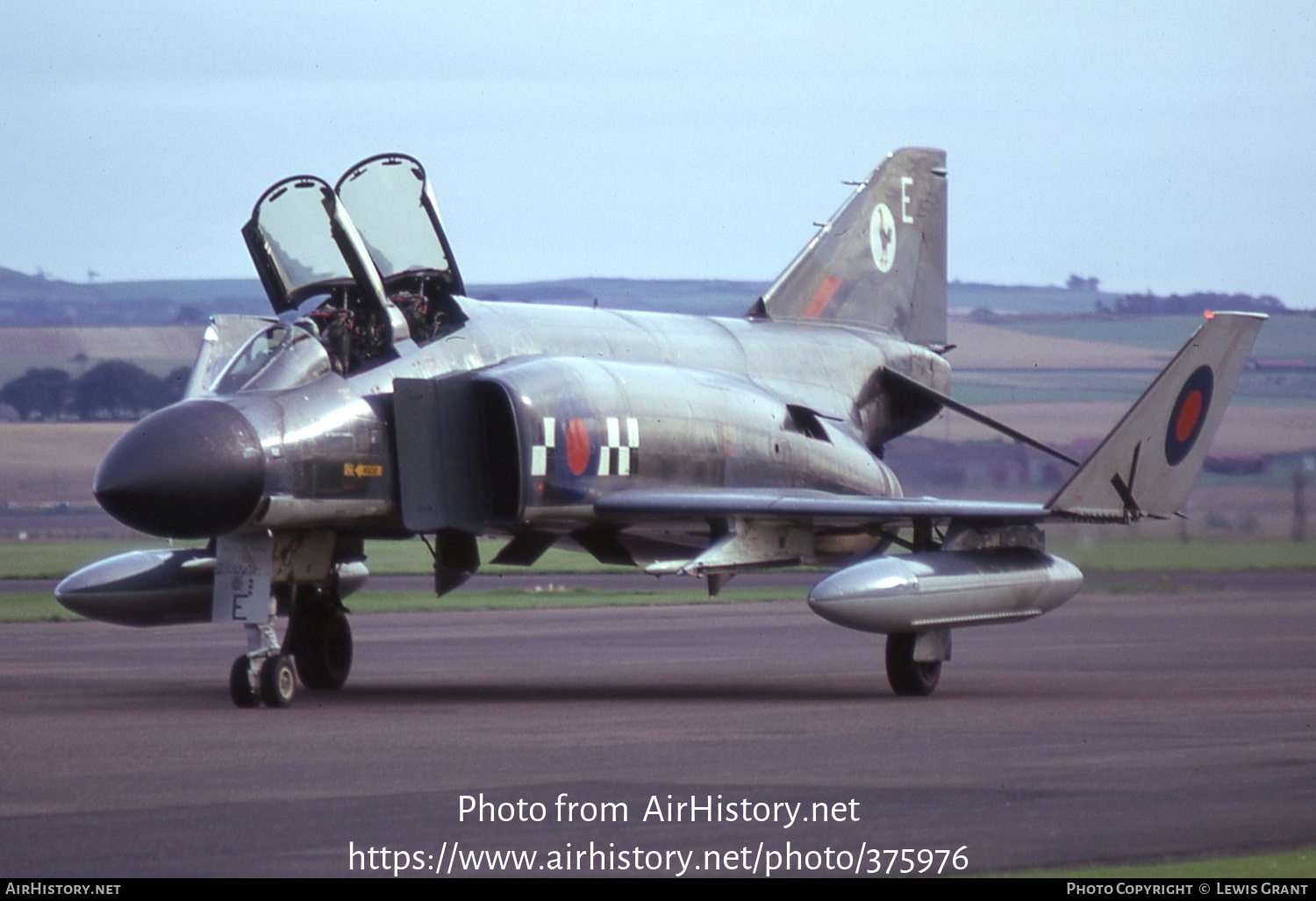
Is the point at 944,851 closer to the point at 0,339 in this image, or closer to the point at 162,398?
the point at 162,398

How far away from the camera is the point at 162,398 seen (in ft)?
97.5

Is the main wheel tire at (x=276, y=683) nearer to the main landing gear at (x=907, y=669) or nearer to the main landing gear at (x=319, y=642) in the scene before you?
the main landing gear at (x=319, y=642)

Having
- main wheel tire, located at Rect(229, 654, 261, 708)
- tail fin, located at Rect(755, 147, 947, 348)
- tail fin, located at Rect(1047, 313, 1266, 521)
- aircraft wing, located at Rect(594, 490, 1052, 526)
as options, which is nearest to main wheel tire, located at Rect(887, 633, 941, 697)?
aircraft wing, located at Rect(594, 490, 1052, 526)

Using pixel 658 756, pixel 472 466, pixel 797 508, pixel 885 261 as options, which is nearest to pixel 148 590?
pixel 472 466

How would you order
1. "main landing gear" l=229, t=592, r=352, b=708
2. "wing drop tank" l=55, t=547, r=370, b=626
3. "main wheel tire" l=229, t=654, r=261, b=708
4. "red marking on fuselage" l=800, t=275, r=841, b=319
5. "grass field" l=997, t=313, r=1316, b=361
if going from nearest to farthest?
"main wheel tire" l=229, t=654, r=261, b=708 < "main landing gear" l=229, t=592, r=352, b=708 < "wing drop tank" l=55, t=547, r=370, b=626 < "red marking on fuselage" l=800, t=275, r=841, b=319 < "grass field" l=997, t=313, r=1316, b=361

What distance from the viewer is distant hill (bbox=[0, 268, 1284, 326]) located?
4272 centimetres

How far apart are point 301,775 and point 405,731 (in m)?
2.15

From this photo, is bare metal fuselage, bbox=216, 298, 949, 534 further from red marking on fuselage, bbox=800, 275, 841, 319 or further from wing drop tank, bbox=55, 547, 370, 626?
wing drop tank, bbox=55, 547, 370, 626

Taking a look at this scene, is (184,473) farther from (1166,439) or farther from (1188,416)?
(1188,416)

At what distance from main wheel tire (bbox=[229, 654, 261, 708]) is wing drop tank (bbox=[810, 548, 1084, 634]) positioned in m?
3.73

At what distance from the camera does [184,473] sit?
1258 cm

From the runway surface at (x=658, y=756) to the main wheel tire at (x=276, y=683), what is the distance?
136mm

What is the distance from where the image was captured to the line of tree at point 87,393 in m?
34.7

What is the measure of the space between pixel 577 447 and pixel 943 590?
2.78m
